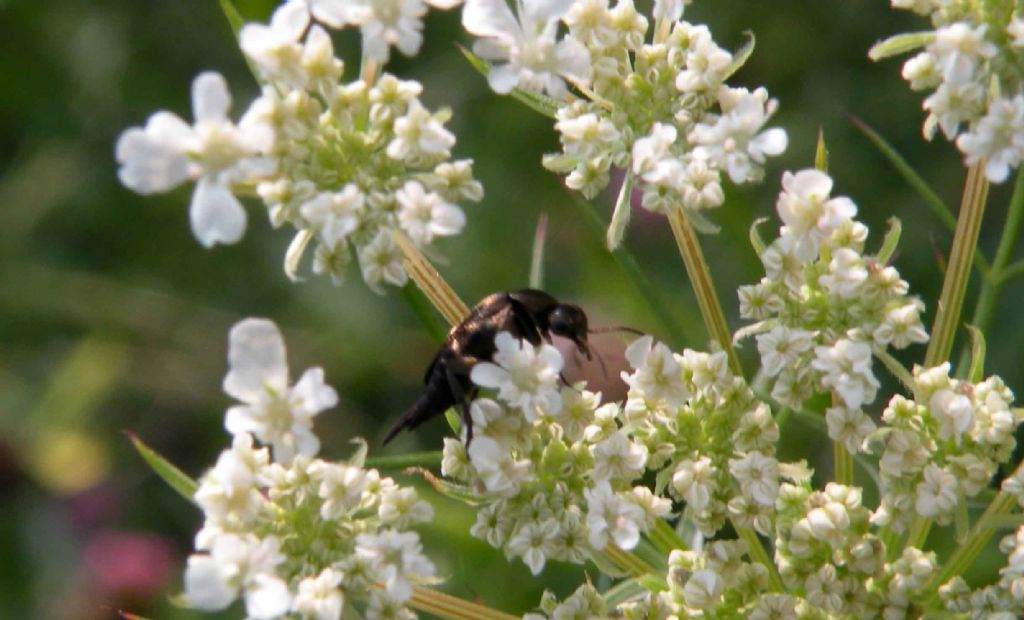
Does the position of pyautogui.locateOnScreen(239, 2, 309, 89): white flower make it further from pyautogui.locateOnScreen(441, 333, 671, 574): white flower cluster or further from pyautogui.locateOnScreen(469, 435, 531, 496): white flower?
pyautogui.locateOnScreen(469, 435, 531, 496): white flower

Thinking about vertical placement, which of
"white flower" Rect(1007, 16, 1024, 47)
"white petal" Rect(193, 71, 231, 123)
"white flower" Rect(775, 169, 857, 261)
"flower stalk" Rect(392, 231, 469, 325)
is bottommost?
"flower stalk" Rect(392, 231, 469, 325)

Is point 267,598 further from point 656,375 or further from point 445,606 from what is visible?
point 656,375

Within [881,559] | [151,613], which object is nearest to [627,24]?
[881,559]

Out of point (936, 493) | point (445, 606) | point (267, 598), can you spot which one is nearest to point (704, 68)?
point (936, 493)

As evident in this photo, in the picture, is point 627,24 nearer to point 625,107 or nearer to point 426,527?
point 625,107

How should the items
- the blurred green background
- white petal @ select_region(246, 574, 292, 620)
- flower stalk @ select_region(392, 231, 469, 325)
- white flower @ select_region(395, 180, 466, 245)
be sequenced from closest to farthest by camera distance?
white petal @ select_region(246, 574, 292, 620), white flower @ select_region(395, 180, 466, 245), flower stalk @ select_region(392, 231, 469, 325), the blurred green background

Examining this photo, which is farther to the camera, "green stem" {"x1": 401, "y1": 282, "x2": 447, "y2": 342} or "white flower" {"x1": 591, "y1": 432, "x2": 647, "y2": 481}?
"green stem" {"x1": 401, "y1": 282, "x2": 447, "y2": 342}

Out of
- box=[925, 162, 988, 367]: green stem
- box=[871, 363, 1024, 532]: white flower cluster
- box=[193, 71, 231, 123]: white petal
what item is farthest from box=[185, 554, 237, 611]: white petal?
box=[925, 162, 988, 367]: green stem
